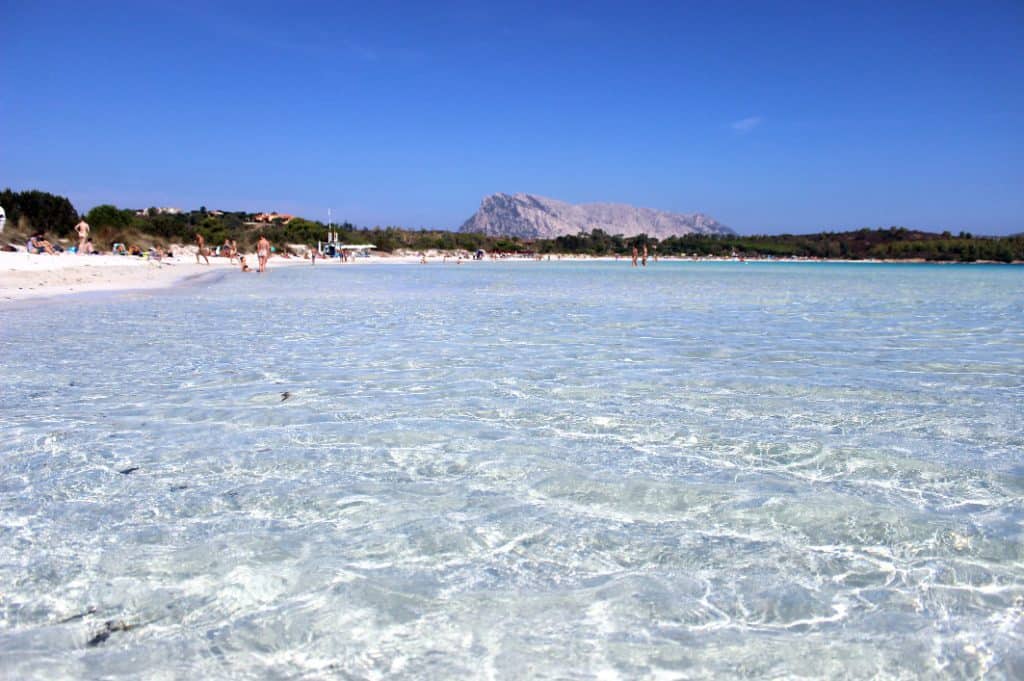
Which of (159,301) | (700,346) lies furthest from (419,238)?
(700,346)

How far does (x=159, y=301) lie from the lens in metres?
15.0

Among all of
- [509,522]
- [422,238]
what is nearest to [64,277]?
[509,522]

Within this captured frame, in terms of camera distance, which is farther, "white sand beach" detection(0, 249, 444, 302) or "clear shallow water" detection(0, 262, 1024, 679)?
"white sand beach" detection(0, 249, 444, 302)

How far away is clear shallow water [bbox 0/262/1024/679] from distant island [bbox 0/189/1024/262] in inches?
1257

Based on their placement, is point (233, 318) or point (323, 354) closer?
point (323, 354)

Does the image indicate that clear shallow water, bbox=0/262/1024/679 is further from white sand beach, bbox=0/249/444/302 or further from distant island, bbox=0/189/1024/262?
distant island, bbox=0/189/1024/262

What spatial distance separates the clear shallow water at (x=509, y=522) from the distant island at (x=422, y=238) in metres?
31.9

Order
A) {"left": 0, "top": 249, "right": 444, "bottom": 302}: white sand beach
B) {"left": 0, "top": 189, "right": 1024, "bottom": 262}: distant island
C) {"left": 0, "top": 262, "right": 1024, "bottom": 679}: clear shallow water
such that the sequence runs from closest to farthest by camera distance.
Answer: {"left": 0, "top": 262, "right": 1024, "bottom": 679}: clear shallow water → {"left": 0, "top": 249, "right": 444, "bottom": 302}: white sand beach → {"left": 0, "top": 189, "right": 1024, "bottom": 262}: distant island

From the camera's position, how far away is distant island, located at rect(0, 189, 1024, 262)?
41.8 metres

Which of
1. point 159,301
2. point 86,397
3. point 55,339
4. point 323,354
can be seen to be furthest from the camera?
point 159,301

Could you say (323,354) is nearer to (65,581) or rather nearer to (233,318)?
(233,318)

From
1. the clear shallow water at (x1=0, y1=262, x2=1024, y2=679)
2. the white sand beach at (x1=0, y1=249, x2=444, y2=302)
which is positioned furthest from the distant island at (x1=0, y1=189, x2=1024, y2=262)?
the clear shallow water at (x1=0, y1=262, x2=1024, y2=679)

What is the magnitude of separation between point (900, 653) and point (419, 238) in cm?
11657

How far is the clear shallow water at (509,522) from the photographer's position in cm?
211
